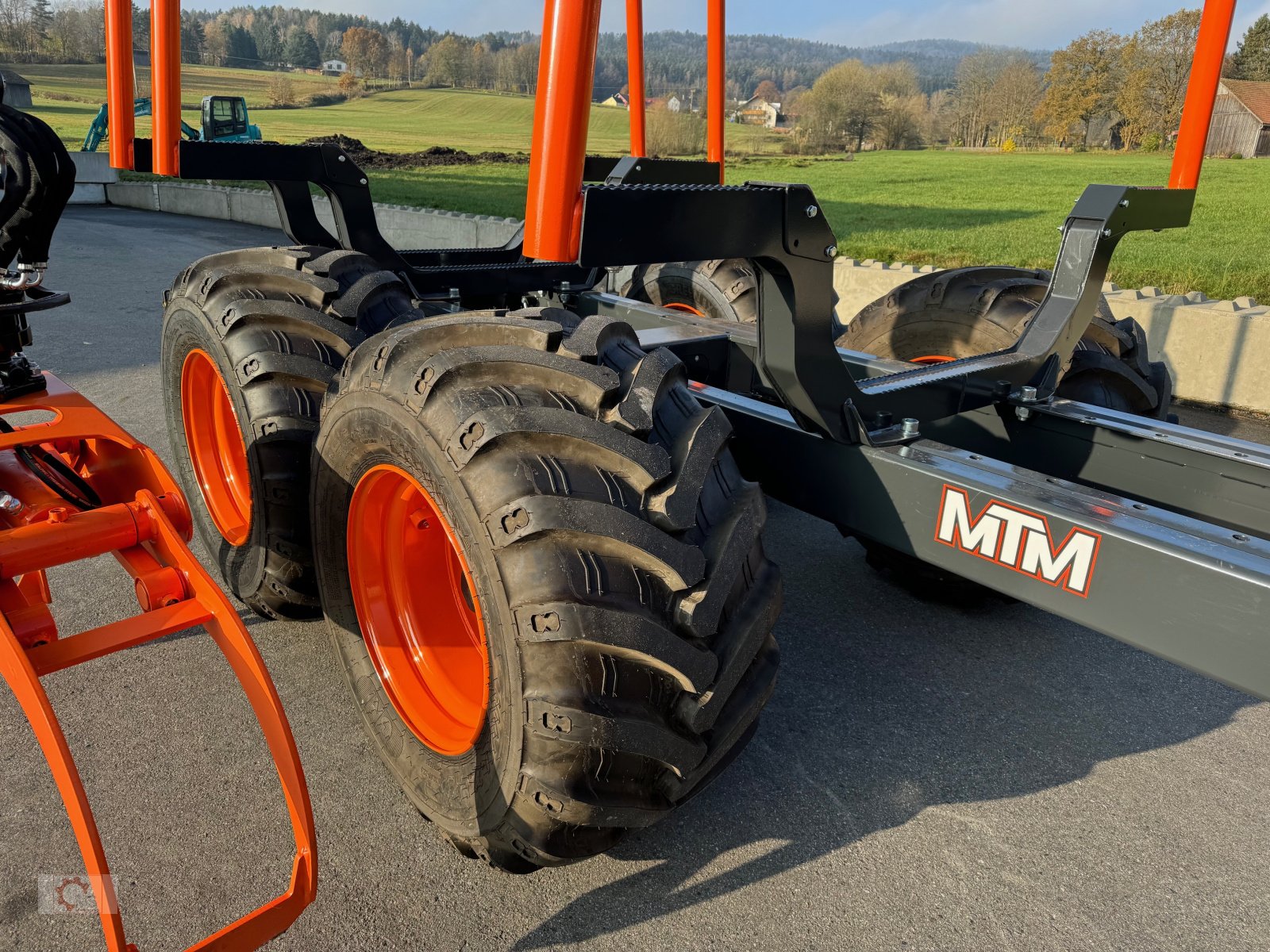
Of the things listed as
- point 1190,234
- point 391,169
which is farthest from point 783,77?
point 1190,234

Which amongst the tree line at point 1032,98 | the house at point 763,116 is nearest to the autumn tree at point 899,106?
the tree line at point 1032,98

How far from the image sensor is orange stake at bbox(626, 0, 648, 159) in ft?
13.1

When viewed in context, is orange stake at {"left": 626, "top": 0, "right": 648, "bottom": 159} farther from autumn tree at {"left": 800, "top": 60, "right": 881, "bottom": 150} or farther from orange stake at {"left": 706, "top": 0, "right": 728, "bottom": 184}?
autumn tree at {"left": 800, "top": 60, "right": 881, "bottom": 150}

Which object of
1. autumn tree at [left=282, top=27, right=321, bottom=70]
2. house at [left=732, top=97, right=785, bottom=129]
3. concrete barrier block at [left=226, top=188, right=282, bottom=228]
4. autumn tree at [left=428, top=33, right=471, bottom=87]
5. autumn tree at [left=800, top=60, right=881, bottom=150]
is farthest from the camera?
house at [left=732, top=97, right=785, bottom=129]

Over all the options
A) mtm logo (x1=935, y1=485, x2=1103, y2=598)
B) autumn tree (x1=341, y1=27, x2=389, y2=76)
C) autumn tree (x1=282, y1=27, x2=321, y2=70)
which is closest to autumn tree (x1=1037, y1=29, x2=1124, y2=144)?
mtm logo (x1=935, y1=485, x2=1103, y2=598)

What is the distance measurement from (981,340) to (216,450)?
9.66 feet

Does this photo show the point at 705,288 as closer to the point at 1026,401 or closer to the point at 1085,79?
the point at 1026,401

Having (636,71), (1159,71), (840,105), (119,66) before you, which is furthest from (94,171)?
(840,105)

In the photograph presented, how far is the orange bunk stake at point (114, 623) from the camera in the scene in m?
1.73

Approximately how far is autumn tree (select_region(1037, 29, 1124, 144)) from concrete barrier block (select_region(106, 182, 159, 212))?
16828 millimetres

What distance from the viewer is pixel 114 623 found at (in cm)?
206

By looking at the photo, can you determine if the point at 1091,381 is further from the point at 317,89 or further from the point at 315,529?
the point at 317,89

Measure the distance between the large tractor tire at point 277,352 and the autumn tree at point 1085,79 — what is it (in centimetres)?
619

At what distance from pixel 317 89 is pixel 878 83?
71.8ft
